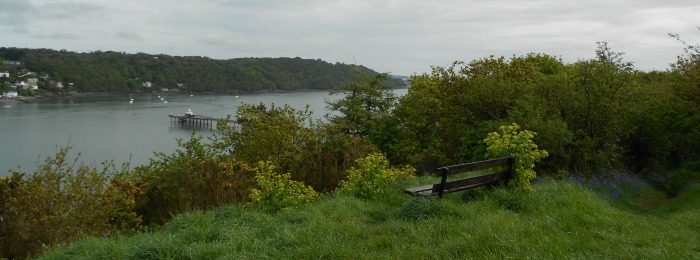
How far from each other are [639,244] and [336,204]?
12.5ft

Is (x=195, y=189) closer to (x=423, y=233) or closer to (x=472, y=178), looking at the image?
(x=472, y=178)

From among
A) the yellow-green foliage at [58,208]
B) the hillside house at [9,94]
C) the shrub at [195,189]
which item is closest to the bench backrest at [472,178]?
the shrub at [195,189]

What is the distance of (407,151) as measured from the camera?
72.5 feet

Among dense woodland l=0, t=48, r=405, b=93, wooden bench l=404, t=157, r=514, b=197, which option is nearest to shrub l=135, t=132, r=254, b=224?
wooden bench l=404, t=157, r=514, b=197

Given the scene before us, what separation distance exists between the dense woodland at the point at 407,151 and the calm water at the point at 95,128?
20329mm

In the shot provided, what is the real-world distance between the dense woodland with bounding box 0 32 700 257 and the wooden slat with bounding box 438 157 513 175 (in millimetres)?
249

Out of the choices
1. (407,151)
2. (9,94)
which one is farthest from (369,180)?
(9,94)

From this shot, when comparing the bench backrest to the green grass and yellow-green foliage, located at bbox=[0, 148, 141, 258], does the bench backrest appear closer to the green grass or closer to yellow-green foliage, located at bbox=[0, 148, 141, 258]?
the green grass

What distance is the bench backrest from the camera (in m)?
7.29

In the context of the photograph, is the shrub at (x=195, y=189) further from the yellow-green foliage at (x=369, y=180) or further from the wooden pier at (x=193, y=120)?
the wooden pier at (x=193, y=120)

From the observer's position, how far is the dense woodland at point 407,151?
946cm

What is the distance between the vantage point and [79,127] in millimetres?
63844

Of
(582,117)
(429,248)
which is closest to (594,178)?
(582,117)

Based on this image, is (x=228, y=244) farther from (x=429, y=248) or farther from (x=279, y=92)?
(x=279, y=92)
